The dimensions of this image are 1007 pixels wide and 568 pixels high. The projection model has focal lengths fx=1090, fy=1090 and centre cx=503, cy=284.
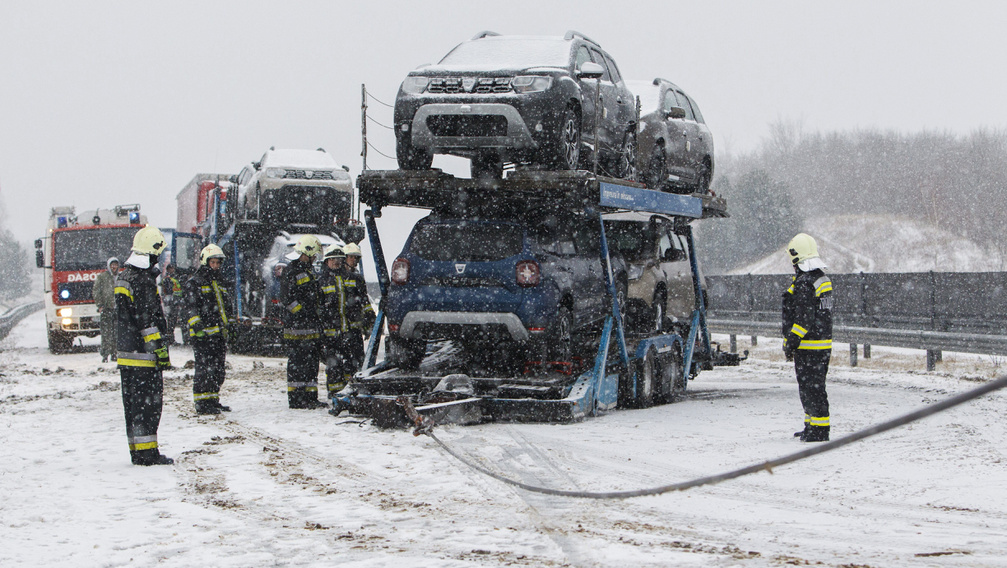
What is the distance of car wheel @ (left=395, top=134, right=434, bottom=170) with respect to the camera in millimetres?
11469

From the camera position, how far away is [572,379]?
36.8 ft

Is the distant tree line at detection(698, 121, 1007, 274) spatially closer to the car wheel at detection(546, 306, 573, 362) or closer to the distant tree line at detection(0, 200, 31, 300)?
the car wheel at detection(546, 306, 573, 362)

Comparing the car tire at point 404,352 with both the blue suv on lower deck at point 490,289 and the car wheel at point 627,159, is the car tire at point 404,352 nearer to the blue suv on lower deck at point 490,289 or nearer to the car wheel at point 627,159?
the blue suv on lower deck at point 490,289

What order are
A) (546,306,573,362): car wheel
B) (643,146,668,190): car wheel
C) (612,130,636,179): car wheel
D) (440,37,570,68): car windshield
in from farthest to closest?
(643,146,668,190): car wheel → (612,130,636,179): car wheel → (440,37,570,68): car windshield → (546,306,573,362): car wheel

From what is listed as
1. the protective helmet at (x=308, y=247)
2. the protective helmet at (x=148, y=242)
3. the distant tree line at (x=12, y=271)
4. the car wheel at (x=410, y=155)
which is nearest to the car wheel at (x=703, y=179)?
the car wheel at (x=410, y=155)

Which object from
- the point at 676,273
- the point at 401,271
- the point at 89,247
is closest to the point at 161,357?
the point at 401,271

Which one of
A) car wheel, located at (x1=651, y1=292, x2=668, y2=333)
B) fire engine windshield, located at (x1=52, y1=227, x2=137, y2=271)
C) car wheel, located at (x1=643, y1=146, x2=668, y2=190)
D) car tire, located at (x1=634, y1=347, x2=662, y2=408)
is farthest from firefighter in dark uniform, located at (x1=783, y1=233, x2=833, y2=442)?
fire engine windshield, located at (x1=52, y1=227, x2=137, y2=271)

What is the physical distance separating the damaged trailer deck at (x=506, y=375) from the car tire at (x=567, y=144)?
0.36m

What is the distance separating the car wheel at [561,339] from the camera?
11.1 m

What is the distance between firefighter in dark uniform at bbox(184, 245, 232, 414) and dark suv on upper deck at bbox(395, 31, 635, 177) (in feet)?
8.42

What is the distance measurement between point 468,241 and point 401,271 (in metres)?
0.78

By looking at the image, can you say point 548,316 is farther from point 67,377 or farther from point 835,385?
point 67,377

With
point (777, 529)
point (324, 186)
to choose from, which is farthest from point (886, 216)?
point (777, 529)

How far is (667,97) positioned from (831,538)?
924cm
